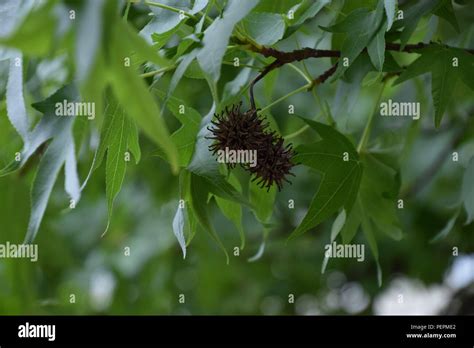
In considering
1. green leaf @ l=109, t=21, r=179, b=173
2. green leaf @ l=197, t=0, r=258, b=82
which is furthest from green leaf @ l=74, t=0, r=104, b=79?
green leaf @ l=197, t=0, r=258, b=82

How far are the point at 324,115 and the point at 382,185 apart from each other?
0.17 meters

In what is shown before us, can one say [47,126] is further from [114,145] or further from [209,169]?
[209,169]

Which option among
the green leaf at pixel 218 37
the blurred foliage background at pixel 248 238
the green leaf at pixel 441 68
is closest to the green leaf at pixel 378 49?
the green leaf at pixel 441 68

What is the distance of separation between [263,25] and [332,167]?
27 cm

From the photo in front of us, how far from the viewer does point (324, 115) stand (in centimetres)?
159

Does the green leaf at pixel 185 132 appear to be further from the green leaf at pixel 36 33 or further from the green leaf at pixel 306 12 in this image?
the green leaf at pixel 36 33

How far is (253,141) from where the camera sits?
4.29 ft

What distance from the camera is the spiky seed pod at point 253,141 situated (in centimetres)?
129

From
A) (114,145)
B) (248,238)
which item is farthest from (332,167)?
(248,238)

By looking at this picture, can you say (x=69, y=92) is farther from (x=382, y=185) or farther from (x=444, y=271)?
(x=444, y=271)
